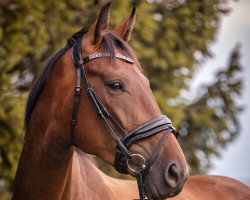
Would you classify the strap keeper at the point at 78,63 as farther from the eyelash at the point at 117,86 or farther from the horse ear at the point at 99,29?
the eyelash at the point at 117,86

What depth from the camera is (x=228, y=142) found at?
1110 centimetres

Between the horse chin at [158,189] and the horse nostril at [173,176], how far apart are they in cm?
3

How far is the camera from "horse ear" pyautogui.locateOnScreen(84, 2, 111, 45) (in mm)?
2234

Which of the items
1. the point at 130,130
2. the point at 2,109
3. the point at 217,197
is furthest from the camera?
the point at 2,109

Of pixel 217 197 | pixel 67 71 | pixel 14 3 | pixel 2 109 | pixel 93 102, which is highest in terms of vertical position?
pixel 14 3

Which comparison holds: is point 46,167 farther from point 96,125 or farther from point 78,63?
point 78,63

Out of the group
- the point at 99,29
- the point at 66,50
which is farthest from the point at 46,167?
the point at 99,29

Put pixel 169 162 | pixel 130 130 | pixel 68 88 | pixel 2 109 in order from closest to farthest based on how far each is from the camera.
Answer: pixel 169 162 < pixel 130 130 < pixel 68 88 < pixel 2 109

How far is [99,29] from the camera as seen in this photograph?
2.30m

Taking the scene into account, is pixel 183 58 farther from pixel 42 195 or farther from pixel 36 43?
pixel 42 195

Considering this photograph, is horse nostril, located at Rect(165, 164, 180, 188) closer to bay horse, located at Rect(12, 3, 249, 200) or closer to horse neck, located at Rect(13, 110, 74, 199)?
bay horse, located at Rect(12, 3, 249, 200)

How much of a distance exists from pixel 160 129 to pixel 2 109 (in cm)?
348

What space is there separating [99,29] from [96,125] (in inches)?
27.8

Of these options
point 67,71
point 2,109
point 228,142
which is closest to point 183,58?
point 228,142
